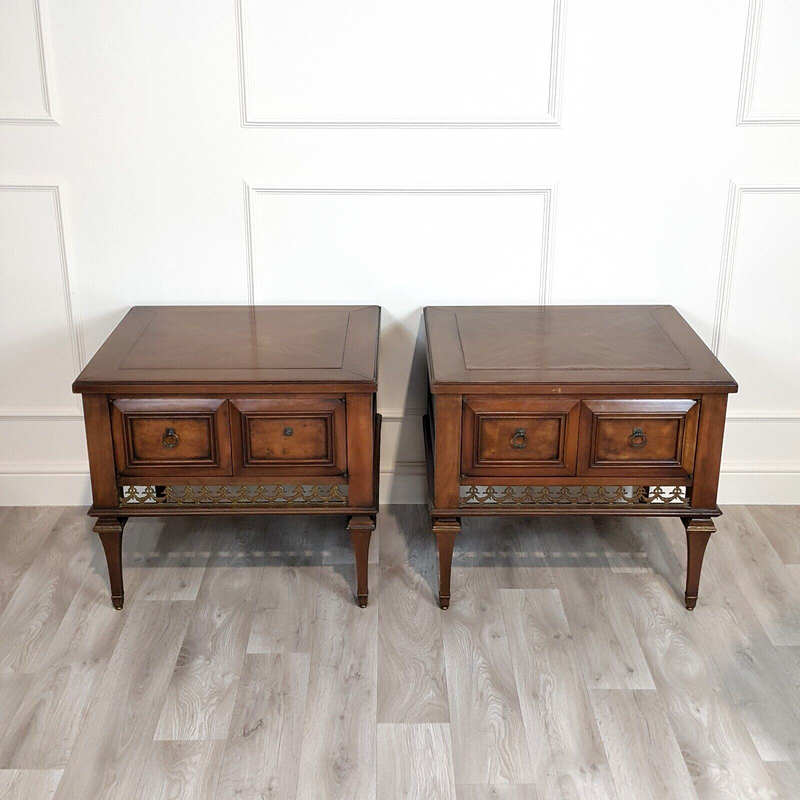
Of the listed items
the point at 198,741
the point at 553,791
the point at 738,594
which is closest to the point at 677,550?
the point at 738,594

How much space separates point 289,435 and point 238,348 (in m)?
0.27

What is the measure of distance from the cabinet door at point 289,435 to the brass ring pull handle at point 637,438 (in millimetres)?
643

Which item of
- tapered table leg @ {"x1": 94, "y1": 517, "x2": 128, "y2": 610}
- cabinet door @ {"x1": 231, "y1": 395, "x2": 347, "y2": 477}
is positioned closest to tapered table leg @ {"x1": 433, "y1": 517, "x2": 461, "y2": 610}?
cabinet door @ {"x1": 231, "y1": 395, "x2": 347, "y2": 477}

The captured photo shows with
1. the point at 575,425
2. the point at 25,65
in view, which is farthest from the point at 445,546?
the point at 25,65

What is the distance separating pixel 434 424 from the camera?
2307 mm

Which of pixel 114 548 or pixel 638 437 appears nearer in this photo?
pixel 638 437

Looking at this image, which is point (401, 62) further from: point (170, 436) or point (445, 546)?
point (445, 546)

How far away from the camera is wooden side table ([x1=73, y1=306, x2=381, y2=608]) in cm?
219

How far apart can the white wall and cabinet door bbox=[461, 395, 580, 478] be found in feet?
1.73

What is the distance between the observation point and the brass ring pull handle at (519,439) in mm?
2232

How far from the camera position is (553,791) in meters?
1.87

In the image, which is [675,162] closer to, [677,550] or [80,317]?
[677,550]

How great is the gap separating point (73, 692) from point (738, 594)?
5.16ft

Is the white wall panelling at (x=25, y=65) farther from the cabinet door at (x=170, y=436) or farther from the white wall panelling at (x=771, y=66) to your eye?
the white wall panelling at (x=771, y=66)
